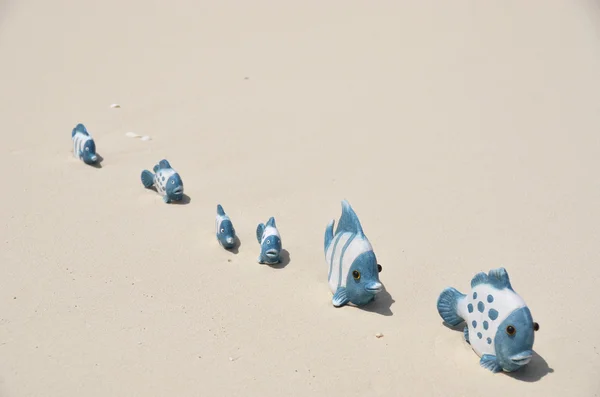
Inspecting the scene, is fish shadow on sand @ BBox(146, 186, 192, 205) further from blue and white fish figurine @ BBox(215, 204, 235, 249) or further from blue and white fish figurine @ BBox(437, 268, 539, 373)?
blue and white fish figurine @ BBox(437, 268, 539, 373)

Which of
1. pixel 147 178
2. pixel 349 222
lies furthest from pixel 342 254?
pixel 147 178

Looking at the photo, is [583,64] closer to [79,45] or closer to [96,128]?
[96,128]

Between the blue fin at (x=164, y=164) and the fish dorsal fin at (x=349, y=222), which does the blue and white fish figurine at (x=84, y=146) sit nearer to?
the blue fin at (x=164, y=164)

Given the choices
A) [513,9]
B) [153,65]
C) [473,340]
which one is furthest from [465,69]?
[473,340]

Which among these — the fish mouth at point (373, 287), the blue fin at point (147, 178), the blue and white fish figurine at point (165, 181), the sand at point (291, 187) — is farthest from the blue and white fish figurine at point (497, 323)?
the blue fin at point (147, 178)

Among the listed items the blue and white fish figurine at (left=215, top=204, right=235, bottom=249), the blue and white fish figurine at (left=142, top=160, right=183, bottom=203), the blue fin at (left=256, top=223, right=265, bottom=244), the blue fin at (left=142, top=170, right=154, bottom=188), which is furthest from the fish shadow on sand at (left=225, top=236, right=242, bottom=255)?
the blue fin at (left=142, top=170, right=154, bottom=188)
